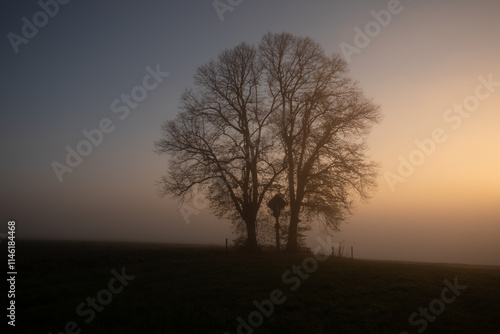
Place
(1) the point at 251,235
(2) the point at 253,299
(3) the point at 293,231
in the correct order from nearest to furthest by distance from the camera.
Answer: (2) the point at 253,299 → (3) the point at 293,231 → (1) the point at 251,235

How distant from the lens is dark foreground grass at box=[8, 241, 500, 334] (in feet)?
30.5

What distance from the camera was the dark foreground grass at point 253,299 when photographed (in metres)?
9.29

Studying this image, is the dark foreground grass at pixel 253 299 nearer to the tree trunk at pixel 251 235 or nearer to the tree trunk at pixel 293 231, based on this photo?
the tree trunk at pixel 293 231

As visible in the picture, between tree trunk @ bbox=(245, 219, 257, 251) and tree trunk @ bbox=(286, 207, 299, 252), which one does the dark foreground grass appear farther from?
tree trunk @ bbox=(245, 219, 257, 251)

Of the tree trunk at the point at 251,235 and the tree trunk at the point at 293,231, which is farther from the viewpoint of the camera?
the tree trunk at the point at 251,235

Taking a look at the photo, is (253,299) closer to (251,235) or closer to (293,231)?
(293,231)

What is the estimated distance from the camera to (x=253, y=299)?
11.8 meters

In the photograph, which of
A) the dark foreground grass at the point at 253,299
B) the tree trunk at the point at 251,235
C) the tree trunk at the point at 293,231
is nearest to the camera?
the dark foreground grass at the point at 253,299

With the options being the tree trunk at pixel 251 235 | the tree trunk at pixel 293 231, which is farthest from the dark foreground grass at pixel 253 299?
the tree trunk at pixel 251 235

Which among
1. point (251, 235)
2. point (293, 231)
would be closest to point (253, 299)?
point (293, 231)

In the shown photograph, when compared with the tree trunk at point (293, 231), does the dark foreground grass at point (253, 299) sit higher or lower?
lower

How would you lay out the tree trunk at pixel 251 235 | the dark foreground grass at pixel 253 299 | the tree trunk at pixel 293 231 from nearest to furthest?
the dark foreground grass at pixel 253 299 < the tree trunk at pixel 293 231 < the tree trunk at pixel 251 235

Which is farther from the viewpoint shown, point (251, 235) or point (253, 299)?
point (251, 235)

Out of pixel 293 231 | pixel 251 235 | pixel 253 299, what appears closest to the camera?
pixel 253 299
